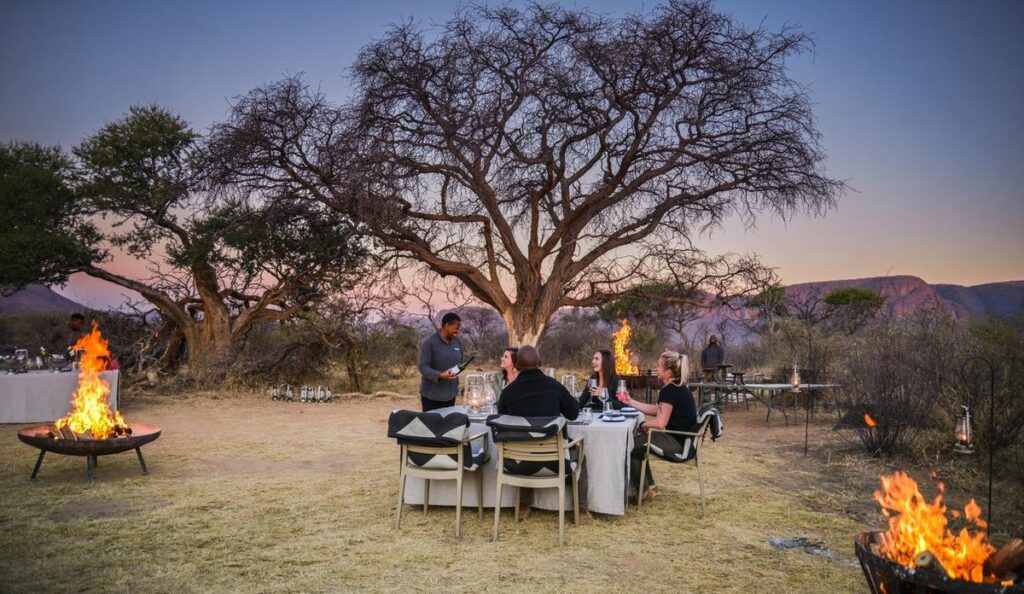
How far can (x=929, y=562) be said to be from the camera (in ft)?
9.37

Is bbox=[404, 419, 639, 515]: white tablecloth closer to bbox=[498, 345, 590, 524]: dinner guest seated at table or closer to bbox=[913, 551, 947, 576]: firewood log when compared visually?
bbox=[498, 345, 590, 524]: dinner guest seated at table

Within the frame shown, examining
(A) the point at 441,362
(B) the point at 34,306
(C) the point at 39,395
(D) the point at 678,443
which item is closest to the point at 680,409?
(D) the point at 678,443

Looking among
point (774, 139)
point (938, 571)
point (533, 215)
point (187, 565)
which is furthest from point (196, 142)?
point (938, 571)

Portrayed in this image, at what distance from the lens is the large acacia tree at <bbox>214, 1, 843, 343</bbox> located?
15047 mm

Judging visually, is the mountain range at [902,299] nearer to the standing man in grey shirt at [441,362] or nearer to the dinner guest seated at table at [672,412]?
the dinner guest seated at table at [672,412]

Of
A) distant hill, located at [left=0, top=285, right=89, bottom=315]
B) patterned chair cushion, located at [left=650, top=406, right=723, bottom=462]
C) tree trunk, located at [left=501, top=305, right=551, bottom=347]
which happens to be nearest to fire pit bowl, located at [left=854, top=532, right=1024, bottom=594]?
patterned chair cushion, located at [left=650, top=406, right=723, bottom=462]

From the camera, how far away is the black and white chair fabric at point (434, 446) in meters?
5.73

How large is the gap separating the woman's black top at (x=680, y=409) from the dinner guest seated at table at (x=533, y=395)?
1176 millimetres

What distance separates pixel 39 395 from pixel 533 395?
1031 cm

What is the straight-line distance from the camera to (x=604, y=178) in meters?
17.4

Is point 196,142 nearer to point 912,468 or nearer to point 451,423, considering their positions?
point 451,423

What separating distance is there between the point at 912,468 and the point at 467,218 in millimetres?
10998

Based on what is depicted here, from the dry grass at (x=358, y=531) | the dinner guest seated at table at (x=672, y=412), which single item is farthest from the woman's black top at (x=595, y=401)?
the dry grass at (x=358, y=531)

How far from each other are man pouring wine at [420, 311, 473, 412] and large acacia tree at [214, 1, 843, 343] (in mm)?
7338
